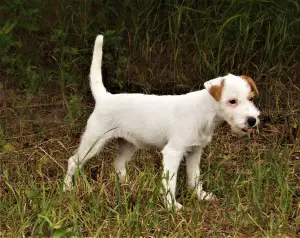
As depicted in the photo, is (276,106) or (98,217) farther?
(276,106)

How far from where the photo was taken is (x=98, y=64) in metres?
5.16

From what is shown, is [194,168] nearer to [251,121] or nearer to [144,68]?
[251,121]

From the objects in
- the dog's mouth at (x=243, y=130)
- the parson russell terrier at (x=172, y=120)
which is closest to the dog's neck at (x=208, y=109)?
the parson russell terrier at (x=172, y=120)

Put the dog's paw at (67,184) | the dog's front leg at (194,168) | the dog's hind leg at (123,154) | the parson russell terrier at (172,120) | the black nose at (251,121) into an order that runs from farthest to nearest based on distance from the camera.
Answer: the dog's hind leg at (123,154) → the dog's front leg at (194,168) → the dog's paw at (67,184) → the parson russell terrier at (172,120) → the black nose at (251,121)

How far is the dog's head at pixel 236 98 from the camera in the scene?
4.53 metres

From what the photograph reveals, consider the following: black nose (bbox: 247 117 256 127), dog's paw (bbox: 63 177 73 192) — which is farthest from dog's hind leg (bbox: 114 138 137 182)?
black nose (bbox: 247 117 256 127)

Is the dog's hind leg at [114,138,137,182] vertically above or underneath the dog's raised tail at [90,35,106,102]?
underneath

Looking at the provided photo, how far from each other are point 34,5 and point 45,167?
218 centimetres

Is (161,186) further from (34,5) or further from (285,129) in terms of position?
(34,5)

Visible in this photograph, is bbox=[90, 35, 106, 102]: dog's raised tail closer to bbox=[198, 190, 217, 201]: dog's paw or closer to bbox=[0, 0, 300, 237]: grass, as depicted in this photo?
bbox=[0, 0, 300, 237]: grass

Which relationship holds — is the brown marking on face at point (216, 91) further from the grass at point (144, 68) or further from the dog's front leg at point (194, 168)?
the grass at point (144, 68)

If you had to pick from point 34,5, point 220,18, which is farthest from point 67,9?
point 220,18

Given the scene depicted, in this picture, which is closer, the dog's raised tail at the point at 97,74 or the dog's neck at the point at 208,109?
the dog's neck at the point at 208,109

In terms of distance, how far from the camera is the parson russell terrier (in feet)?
15.1
